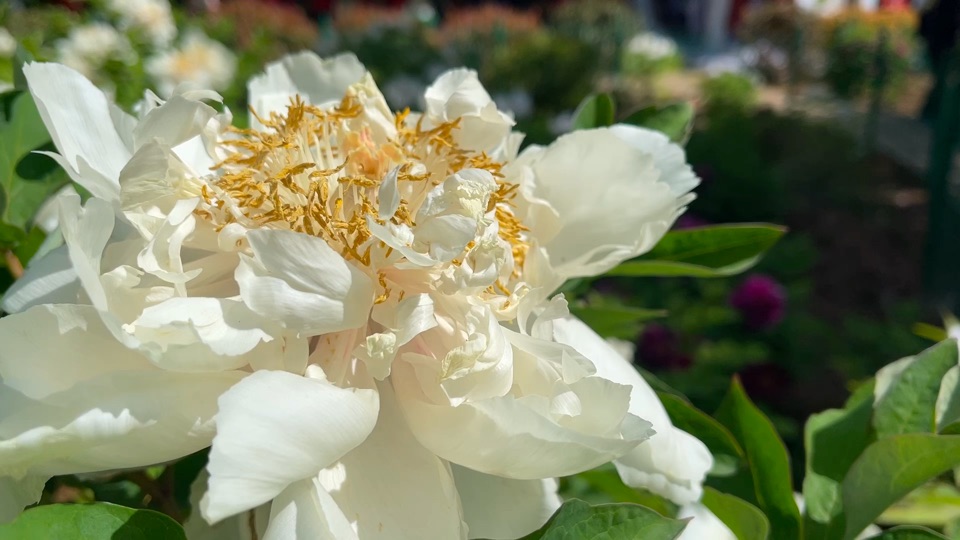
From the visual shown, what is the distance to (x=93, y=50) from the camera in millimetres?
2436

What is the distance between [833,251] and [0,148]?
478cm

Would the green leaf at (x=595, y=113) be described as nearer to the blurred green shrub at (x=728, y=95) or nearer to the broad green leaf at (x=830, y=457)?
the broad green leaf at (x=830, y=457)

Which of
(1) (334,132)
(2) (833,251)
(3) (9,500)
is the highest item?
(1) (334,132)

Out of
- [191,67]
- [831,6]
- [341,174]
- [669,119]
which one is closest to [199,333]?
[341,174]

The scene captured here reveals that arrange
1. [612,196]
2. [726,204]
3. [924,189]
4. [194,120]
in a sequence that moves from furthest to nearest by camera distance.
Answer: [924,189]
[726,204]
[612,196]
[194,120]

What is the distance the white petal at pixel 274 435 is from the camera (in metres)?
0.37

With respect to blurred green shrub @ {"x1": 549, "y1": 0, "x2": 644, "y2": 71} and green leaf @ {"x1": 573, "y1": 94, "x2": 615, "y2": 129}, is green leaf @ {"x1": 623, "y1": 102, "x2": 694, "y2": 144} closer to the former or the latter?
green leaf @ {"x1": 573, "y1": 94, "x2": 615, "y2": 129}

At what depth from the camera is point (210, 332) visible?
440mm

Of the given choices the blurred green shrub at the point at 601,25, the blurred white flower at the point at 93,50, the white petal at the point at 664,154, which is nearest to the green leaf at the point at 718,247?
the white petal at the point at 664,154

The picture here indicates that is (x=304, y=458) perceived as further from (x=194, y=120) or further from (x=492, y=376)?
(x=194, y=120)

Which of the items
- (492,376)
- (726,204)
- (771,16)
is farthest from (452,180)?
(771,16)

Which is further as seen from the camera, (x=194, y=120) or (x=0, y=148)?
(x=0, y=148)

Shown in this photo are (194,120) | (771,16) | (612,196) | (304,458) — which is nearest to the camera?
(304,458)

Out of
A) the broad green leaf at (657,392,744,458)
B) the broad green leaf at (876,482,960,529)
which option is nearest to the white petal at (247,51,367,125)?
the broad green leaf at (657,392,744,458)
